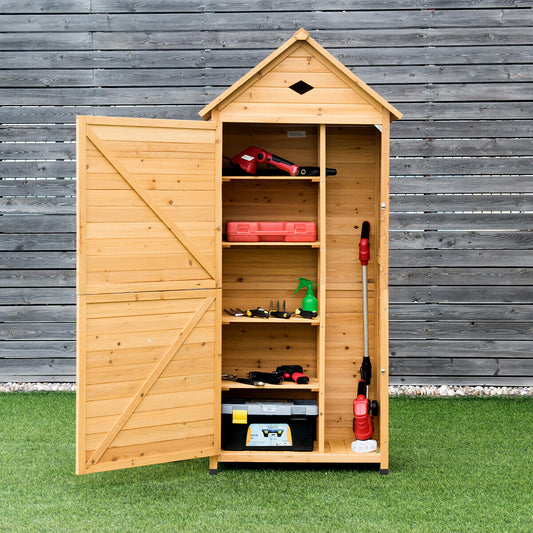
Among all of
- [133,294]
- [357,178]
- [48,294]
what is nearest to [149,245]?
[133,294]

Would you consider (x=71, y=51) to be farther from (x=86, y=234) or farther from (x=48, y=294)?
(x=86, y=234)

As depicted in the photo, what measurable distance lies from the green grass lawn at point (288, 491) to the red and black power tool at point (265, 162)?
6.29 feet

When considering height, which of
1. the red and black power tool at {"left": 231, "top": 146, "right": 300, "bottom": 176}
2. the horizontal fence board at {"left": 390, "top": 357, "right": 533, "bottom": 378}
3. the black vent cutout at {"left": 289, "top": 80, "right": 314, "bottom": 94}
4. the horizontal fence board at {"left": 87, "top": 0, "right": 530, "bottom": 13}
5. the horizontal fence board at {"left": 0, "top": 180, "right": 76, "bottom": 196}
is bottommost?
the horizontal fence board at {"left": 390, "top": 357, "right": 533, "bottom": 378}

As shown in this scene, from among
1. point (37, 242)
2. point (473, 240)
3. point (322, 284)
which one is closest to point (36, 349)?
point (37, 242)

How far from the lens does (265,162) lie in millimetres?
4367

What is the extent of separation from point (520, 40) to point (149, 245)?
13.9 feet

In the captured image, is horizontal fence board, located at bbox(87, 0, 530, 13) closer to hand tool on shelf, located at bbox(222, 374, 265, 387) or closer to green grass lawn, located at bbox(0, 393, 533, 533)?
hand tool on shelf, located at bbox(222, 374, 265, 387)

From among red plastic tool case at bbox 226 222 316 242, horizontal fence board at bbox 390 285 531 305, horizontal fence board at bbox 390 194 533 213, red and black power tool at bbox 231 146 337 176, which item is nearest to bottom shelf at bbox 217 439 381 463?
red plastic tool case at bbox 226 222 316 242

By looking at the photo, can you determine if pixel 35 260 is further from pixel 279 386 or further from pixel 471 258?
pixel 471 258

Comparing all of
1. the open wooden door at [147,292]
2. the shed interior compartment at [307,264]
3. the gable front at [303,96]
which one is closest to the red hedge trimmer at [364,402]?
the shed interior compartment at [307,264]

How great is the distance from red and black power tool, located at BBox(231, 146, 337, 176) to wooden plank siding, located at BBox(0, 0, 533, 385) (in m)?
2.11

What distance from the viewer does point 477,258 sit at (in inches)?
245

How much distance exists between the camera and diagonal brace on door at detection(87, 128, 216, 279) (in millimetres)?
3840

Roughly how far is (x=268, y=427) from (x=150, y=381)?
2.75 ft
